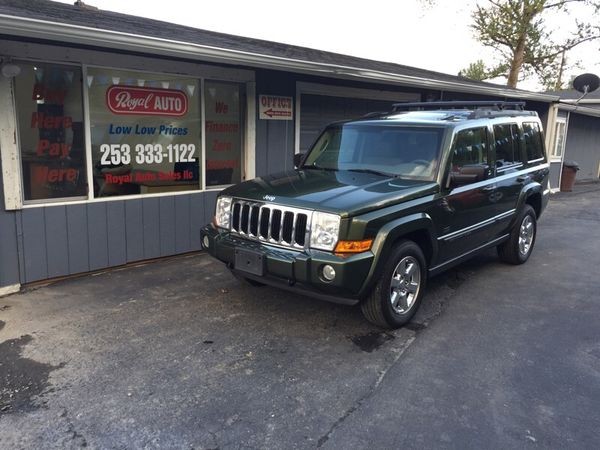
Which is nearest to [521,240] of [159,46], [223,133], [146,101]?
[223,133]

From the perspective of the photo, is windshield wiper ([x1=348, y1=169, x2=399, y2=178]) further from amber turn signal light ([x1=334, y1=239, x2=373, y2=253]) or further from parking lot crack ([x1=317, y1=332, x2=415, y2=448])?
parking lot crack ([x1=317, y1=332, x2=415, y2=448])

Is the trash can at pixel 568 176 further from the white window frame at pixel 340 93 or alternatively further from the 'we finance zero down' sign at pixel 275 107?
the 'we finance zero down' sign at pixel 275 107

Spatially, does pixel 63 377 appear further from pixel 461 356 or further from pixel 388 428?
pixel 461 356

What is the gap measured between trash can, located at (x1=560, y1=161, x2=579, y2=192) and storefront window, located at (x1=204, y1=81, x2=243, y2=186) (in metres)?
12.3

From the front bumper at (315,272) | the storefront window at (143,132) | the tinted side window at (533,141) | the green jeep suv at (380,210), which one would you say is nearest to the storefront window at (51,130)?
the storefront window at (143,132)

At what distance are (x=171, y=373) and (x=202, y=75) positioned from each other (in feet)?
14.1

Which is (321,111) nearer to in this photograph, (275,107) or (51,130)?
(275,107)

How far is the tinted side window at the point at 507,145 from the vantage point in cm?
575

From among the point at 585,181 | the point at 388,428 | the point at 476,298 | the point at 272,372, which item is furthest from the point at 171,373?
the point at 585,181

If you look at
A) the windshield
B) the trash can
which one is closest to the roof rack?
the windshield

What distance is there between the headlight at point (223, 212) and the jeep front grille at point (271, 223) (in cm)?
8

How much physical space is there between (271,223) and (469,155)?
2.33 m

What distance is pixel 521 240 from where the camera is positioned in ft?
21.6

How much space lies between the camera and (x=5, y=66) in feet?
15.9
